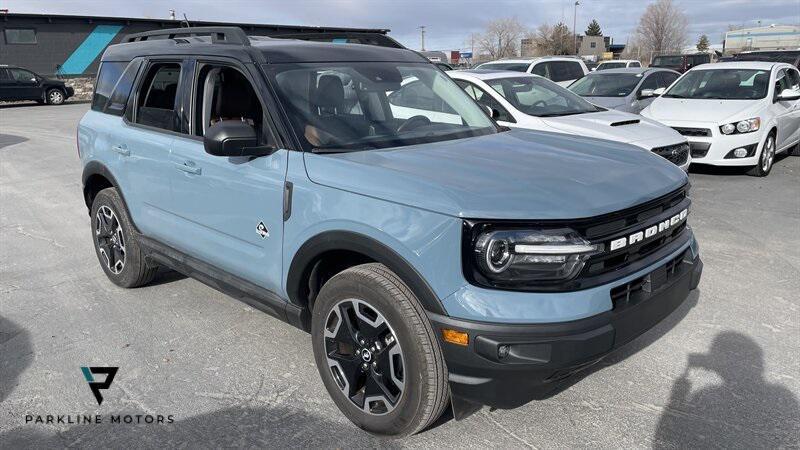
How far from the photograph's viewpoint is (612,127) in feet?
Result: 23.7

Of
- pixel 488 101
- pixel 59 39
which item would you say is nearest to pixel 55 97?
pixel 59 39

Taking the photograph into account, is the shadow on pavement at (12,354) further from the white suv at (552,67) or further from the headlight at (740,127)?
the white suv at (552,67)

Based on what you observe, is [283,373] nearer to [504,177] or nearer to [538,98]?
[504,177]

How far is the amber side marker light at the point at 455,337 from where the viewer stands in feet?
8.10

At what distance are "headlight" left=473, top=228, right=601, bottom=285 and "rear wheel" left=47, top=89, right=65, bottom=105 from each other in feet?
96.0

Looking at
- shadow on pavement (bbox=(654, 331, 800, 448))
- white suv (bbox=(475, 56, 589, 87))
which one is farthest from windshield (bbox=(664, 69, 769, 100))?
shadow on pavement (bbox=(654, 331, 800, 448))

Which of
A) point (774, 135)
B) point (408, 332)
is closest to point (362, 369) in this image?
point (408, 332)

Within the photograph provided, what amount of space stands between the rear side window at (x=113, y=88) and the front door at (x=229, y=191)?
3.31ft

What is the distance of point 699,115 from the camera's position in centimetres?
893

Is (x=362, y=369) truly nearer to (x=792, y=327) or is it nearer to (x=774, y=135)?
(x=792, y=327)

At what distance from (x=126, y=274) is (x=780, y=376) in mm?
4474

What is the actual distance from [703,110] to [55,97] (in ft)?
88.0

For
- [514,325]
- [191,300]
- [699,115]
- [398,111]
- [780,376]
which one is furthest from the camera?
[699,115]

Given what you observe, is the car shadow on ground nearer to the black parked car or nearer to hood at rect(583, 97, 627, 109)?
hood at rect(583, 97, 627, 109)
